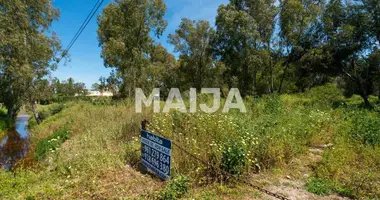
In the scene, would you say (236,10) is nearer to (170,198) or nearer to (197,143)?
(197,143)

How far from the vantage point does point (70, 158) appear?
4906 mm

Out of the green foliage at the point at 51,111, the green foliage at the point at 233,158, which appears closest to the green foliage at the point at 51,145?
the green foliage at the point at 233,158

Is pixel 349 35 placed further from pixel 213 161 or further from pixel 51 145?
pixel 51 145

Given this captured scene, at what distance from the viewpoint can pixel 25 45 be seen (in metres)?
14.4

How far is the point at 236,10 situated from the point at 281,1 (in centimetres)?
371

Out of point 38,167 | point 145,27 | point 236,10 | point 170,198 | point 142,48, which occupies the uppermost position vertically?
point 236,10

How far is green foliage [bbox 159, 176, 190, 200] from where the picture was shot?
3.00 metres

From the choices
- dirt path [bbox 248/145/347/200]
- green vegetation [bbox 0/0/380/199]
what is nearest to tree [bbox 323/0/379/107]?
green vegetation [bbox 0/0/380/199]

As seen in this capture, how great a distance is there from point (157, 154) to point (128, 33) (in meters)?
13.8

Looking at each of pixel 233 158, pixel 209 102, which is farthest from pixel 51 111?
pixel 233 158

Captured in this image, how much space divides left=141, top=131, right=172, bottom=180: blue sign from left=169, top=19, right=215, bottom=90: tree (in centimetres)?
1894

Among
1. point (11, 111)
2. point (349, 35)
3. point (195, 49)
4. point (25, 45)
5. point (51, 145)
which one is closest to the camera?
point (51, 145)

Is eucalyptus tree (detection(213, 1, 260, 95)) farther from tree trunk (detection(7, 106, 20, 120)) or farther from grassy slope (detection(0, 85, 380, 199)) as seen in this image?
tree trunk (detection(7, 106, 20, 120))

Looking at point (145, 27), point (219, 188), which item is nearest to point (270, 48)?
point (145, 27)
